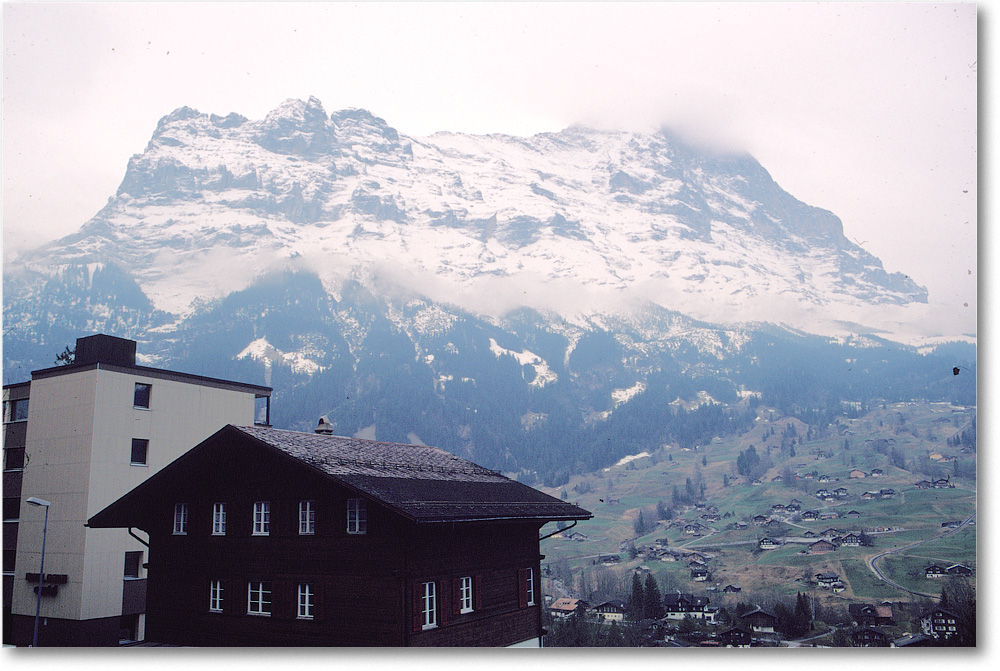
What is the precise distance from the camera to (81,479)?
28953 millimetres

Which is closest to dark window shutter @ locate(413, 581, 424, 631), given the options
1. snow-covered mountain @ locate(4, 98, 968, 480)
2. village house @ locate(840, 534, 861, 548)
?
village house @ locate(840, 534, 861, 548)

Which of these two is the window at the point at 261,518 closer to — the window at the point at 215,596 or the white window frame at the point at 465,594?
the window at the point at 215,596

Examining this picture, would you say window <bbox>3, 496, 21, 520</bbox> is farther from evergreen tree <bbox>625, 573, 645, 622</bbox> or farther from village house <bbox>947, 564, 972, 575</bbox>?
evergreen tree <bbox>625, 573, 645, 622</bbox>

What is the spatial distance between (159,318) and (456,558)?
130 metres

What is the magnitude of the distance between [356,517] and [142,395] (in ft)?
51.7

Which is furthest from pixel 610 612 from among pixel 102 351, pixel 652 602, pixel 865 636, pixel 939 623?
pixel 102 351

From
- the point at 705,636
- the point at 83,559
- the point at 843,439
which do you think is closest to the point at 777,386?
the point at 843,439

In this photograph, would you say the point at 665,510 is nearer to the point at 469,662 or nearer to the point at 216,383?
the point at 216,383

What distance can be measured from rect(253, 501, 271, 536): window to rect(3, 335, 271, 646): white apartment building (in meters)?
8.86

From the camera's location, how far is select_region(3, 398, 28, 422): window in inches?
1234

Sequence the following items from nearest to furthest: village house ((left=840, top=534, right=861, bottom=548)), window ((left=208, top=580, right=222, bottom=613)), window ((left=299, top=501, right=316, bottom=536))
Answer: window ((left=299, top=501, right=316, bottom=536))
window ((left=208, top=580, right=222, bottom=613))
village house ((left=840, top=534, right=861, bottom=548))

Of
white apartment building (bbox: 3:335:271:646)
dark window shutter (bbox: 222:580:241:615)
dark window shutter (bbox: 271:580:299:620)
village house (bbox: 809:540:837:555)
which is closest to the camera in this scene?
dark window shutter (bbox: 271:580:299:620)

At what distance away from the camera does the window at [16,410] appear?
103 ft

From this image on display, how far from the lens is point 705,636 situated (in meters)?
48.3
